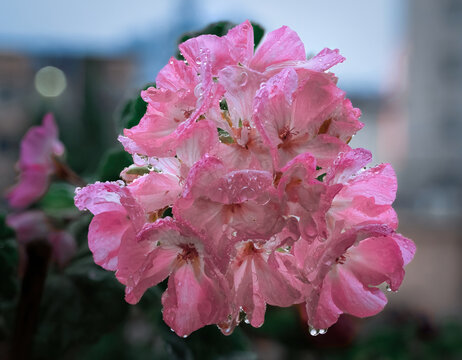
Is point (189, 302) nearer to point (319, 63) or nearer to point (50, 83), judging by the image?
point (319, 63)

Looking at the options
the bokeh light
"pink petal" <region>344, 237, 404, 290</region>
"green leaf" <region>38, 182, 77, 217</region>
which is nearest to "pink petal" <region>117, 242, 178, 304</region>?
"pink petal" <region>344, 237, 404, 290</region>

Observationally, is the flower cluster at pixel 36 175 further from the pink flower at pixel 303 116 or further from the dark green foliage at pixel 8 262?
the pink flower at pixel 303 116

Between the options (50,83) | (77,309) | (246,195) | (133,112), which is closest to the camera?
(246,195)

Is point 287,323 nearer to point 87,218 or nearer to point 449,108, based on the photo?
point 87,218

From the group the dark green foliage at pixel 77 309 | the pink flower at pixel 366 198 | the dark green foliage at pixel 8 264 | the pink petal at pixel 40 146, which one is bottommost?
the dark green foliage at pixel 77 309

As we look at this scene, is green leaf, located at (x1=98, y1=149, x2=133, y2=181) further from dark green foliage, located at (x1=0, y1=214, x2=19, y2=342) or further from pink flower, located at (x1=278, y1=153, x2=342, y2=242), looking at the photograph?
pink flower, located at (x1=278, y1=153, x2=342, y2=242)

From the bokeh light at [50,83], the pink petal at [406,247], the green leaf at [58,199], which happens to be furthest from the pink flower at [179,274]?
the bokeh light at [50,83]

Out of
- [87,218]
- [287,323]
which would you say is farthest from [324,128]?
[287,323]

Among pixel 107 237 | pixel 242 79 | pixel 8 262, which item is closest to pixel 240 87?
pixel 242 79
